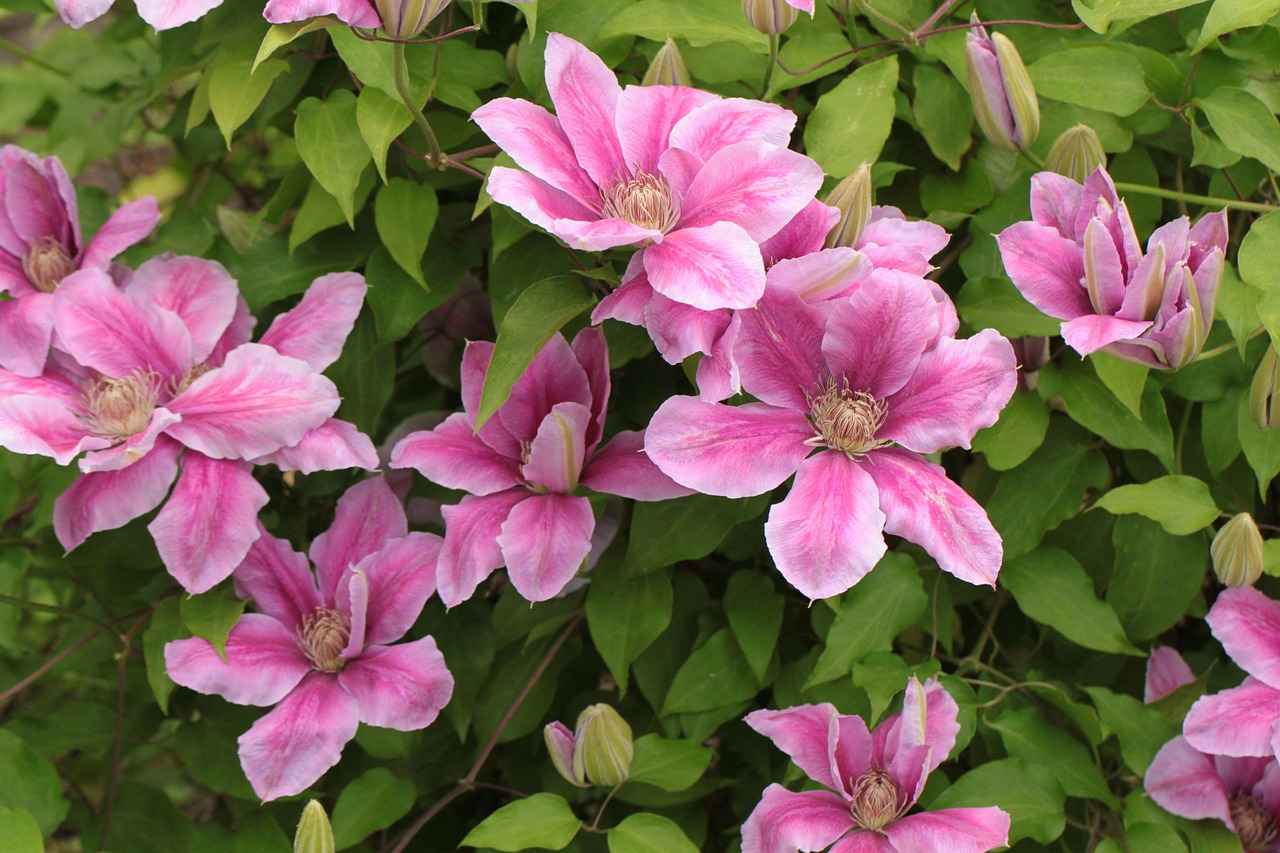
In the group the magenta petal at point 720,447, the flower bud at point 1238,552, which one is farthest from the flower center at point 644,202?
the flower bud at point 1238,552

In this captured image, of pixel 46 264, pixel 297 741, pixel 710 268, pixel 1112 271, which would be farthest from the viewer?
pixel 46 264

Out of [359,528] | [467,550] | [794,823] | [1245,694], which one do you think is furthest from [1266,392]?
[359,528]

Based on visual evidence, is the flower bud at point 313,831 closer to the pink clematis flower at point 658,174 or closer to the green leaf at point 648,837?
the green leaf at point 648,837

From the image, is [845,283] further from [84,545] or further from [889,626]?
[84,545]

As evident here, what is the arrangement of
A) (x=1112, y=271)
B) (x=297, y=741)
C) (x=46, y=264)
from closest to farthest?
(x=1112, y=271) → (x=297, y=741) → (x=46, y=264)

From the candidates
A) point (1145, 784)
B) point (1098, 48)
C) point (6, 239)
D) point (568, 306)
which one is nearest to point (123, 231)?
point (6, 239)

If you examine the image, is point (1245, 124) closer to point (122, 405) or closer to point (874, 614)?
point (874, 614)

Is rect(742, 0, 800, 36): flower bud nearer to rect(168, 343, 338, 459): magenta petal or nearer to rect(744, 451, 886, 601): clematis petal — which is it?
rect(744, 451, 886, 601): clematis petal
